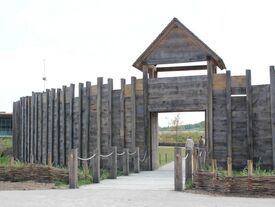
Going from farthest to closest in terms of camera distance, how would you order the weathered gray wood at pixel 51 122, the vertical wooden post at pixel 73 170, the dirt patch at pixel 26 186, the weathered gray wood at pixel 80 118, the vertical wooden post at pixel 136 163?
the weathered gray wood at pixel 51 122 → the weathered gray wood at pixel 80 118 → the vertical wooden post at pixel 136 163 → the vertical wooden post at pixel 73 170 → the dirt patch at pixel 26 186

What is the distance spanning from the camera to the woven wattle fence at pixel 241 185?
11.9 metres

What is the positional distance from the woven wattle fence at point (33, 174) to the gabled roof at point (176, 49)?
8.91 meters

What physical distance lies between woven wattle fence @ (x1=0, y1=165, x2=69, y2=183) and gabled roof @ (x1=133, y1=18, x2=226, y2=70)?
8.91 meters

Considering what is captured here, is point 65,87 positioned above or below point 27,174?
above

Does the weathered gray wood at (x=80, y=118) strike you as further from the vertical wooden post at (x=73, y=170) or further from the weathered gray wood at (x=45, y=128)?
the vertical wooden post at (x=73, y=170)

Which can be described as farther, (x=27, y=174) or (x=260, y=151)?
(x=260, y=151)

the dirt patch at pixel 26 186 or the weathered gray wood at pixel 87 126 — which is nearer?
the dirt patch at pixel 26 186

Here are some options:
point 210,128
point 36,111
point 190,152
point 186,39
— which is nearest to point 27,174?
point 190,152

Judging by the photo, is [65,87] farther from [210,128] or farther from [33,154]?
[210,128]

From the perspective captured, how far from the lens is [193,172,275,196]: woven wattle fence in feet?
39.0

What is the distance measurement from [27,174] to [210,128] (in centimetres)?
855

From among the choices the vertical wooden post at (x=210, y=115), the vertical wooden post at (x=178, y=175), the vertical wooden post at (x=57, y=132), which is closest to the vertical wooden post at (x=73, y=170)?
the vertical wooden post at (x=178, y=175)

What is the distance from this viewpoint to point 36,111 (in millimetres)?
30641

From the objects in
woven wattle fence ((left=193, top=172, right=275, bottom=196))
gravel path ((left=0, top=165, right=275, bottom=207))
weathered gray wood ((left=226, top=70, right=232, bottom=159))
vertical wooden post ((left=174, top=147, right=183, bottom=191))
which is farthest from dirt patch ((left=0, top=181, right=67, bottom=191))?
weathered gray wood ((left=226, top=70, right=232, bottom=159))
